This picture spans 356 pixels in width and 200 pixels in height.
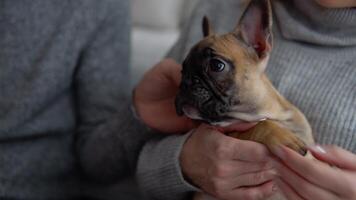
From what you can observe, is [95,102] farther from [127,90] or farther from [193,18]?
[193,18]

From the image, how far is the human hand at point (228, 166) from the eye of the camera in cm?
93

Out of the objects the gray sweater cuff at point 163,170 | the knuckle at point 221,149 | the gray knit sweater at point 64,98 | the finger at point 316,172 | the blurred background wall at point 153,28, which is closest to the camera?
the finger at point 316,172

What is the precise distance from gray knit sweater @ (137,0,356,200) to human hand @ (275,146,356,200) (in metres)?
0.14

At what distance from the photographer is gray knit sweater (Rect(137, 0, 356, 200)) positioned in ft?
3.35

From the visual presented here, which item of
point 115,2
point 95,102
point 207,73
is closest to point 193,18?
point 115,2

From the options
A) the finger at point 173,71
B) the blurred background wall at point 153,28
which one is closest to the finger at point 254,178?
the finger at point 173,71

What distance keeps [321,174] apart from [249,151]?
0.12 m

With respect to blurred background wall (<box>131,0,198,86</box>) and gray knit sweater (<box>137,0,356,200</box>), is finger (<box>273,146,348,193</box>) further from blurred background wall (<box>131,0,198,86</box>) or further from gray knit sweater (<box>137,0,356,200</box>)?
blurred background wall (<box>131,0,198,86</box>)

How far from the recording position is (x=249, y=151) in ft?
3.03

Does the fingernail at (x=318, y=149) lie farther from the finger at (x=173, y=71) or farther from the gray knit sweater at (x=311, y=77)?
the finger at (x=173, y=71)

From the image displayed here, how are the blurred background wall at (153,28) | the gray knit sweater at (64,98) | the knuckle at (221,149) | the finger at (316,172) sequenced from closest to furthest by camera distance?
the finger at (316,172)
the knuckle at (221,149)
the gray knit sweater at (64,98)
the blurred background wall at (153,28)

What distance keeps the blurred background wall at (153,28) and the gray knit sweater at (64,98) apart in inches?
10.4

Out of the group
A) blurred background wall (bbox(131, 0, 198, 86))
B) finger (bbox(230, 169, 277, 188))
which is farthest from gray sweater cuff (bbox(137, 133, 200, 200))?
blurred background wall (bbox(131, 0, 198, 86))

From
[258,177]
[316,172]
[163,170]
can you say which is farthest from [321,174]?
[163,170]
